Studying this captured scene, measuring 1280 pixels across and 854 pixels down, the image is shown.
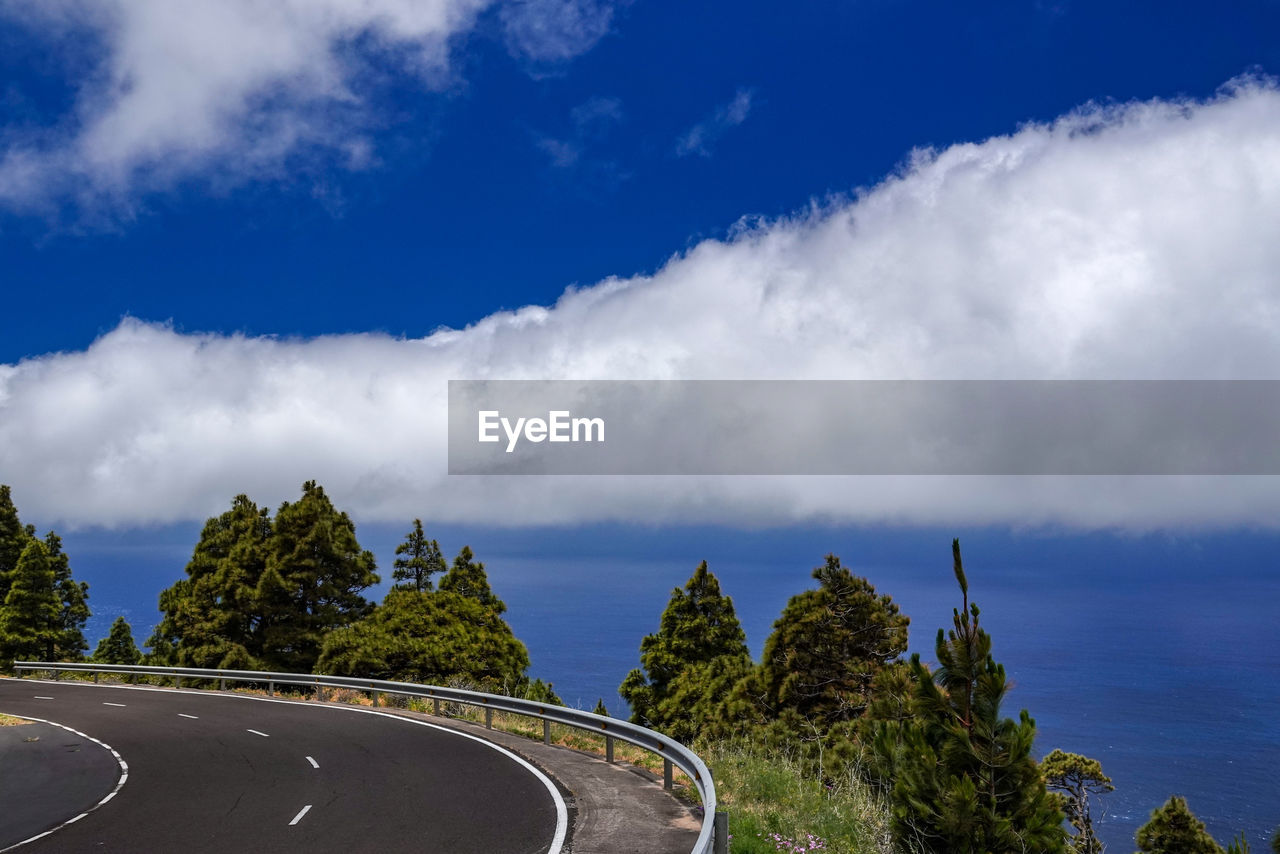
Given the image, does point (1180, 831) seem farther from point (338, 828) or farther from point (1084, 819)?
point (338, 828)

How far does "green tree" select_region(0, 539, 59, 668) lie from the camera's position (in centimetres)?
4253

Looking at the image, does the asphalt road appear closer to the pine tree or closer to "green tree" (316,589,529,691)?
"green tree" (316,589,529,691)

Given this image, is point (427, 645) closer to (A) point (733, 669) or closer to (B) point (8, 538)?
(A) point (733, 669)

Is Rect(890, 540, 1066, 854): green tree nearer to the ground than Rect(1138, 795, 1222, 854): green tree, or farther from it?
farther from it

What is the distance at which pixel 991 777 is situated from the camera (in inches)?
401

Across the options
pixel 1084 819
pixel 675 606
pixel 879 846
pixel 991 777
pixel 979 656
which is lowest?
pixel 1084 819

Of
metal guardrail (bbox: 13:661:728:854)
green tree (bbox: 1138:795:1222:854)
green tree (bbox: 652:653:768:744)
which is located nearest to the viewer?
metal guardrail (bbox: 13:661:728:854)

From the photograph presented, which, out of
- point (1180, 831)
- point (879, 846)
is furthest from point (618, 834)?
point (1180, 831)

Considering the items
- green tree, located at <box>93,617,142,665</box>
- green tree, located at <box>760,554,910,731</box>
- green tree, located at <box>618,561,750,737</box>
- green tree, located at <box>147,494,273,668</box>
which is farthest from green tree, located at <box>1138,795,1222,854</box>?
green tree, located at <box>93,617,142,665</box>

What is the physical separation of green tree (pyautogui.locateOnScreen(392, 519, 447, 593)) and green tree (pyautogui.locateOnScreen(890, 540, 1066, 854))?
3776 centimetres

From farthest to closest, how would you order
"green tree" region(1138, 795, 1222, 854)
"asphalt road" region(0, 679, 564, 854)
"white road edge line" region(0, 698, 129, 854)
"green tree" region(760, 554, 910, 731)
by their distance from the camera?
"green tree" region(1138, 795, 1222, 854)
"green tree" region(760, 554, 910, 731)
"white road edge line" region(0, 698, 129, 854)
"asphalt road" region(0, 679, 564, 854)

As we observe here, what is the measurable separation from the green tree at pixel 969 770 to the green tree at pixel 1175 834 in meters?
27.3

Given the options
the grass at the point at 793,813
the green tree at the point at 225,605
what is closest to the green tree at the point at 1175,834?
the grass at the point at 793,813

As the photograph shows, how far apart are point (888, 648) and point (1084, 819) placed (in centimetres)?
2386
